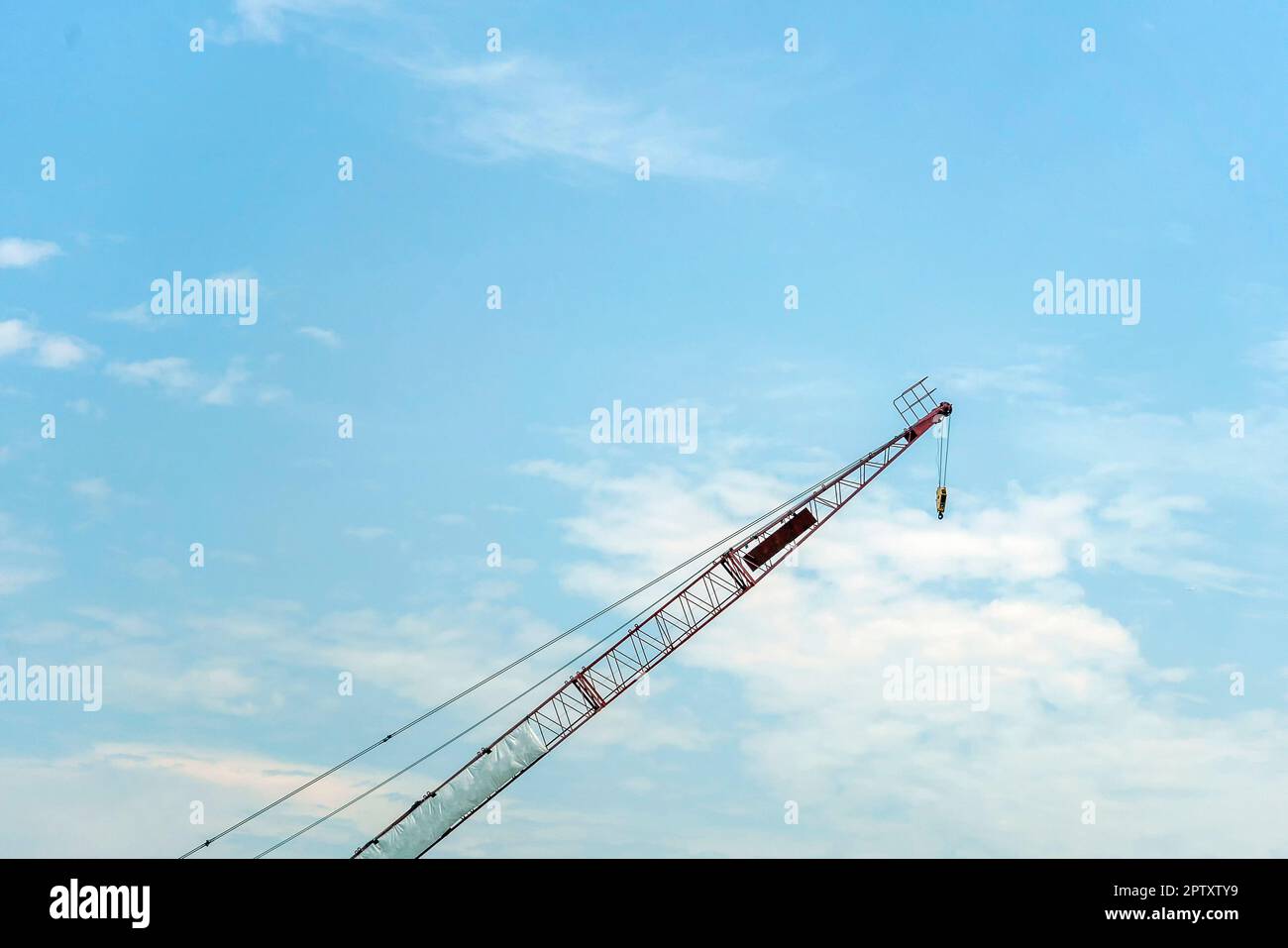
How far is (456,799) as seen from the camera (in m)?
101

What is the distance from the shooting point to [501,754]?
102 metres

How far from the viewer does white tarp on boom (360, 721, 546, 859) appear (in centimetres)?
10088

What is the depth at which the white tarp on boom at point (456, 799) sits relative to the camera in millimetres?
100875
